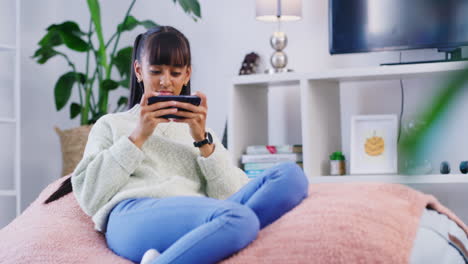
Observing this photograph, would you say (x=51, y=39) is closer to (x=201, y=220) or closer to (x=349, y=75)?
(x=349, y=75)

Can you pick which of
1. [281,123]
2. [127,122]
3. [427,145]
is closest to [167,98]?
[127,122]

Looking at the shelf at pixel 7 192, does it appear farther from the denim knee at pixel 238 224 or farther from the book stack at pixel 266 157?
the denim knee at pixel 238 224

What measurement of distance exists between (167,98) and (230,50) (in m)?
1.78

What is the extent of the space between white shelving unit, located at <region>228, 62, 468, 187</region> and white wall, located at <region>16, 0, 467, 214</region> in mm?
92

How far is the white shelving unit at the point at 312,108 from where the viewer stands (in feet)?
8.62

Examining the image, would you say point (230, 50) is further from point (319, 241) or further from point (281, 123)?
point (319, 241)

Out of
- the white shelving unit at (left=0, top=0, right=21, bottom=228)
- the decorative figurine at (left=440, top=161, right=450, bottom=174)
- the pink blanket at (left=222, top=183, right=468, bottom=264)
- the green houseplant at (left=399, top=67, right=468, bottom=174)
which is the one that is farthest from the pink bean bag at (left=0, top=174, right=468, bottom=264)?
the white shelving unit at (left=0, top=0, right=21, bottom=228)

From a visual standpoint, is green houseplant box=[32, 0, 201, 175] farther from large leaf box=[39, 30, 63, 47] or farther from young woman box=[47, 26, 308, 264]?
young woman box=[47, 26, 308, 264]

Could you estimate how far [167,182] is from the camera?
1.48 meters

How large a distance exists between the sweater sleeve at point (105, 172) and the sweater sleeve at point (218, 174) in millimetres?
180

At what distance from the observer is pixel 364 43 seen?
2.70 metres

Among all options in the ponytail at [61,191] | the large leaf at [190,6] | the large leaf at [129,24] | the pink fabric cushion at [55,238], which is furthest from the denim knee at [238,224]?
the large leaf at [129,24]

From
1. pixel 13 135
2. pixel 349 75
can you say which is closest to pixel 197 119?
pixel 349 75

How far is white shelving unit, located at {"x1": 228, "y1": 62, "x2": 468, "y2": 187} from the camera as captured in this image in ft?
8.62
